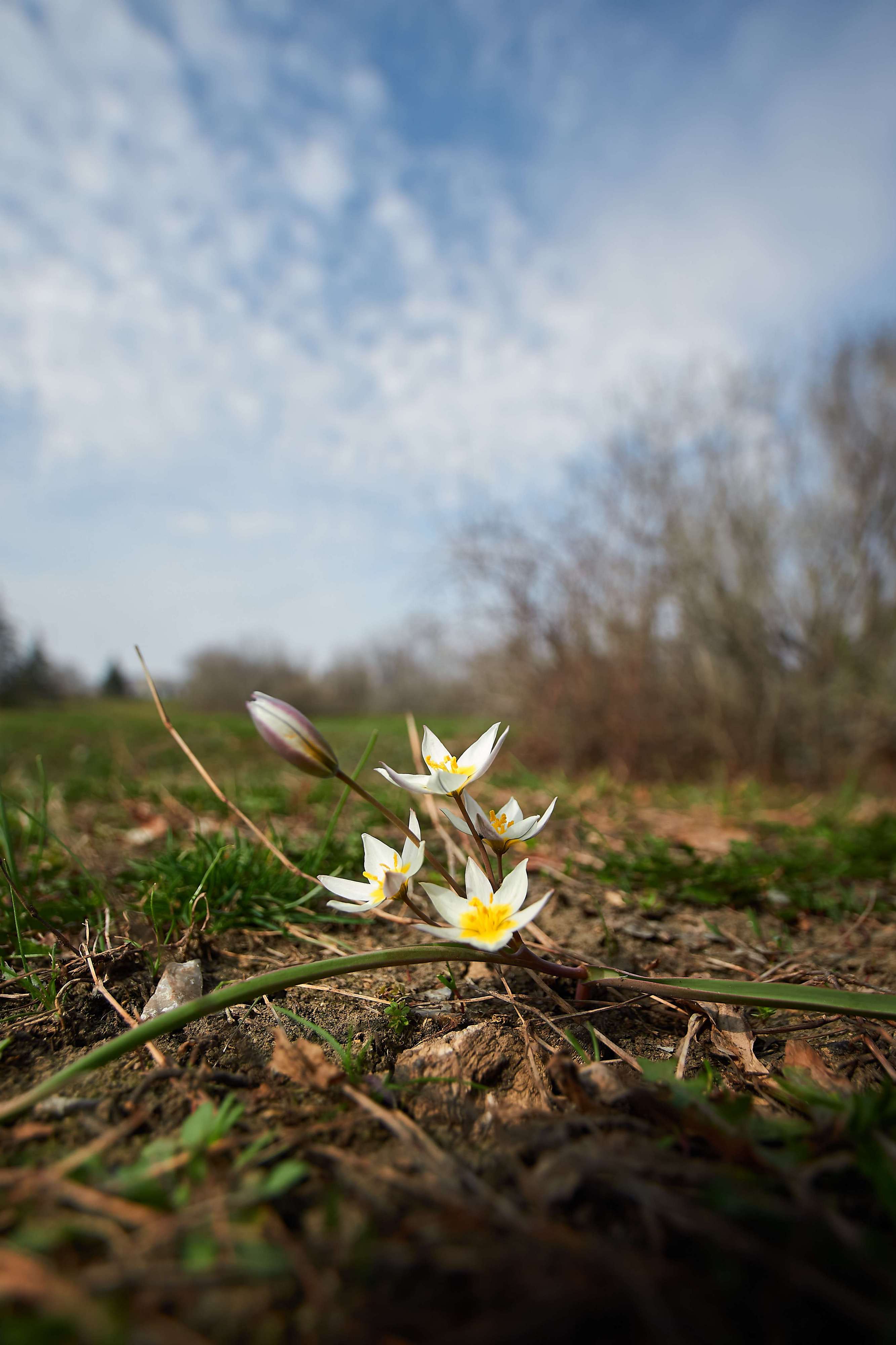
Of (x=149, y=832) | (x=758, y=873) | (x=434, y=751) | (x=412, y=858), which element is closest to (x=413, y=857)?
(x=412, y=858)

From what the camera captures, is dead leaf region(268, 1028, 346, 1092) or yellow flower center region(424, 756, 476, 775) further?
yellow flower center region(424, 756, 476, 775)

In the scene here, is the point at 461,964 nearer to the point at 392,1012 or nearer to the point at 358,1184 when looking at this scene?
the point at 392,1012

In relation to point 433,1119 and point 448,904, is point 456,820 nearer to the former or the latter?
point 448,904

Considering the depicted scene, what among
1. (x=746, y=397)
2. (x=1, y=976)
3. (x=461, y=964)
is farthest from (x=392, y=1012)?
(x=746, y=397)

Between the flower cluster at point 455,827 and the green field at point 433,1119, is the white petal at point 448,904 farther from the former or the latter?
the green field at point 433,1119

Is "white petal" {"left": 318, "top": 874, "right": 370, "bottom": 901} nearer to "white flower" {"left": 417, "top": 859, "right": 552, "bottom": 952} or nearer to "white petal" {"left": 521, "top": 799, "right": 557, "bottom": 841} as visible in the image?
"white flower" {"left": 417, "top": 859, "right": 552, "bottom": 952}

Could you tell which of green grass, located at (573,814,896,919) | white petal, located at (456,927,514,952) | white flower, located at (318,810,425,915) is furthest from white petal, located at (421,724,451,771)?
green grass, located at (573,814,896,919)

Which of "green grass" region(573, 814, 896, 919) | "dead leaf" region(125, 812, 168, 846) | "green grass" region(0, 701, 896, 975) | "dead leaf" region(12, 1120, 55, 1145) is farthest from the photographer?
"dead leaf" region(125, 812, 168, 846)
